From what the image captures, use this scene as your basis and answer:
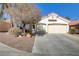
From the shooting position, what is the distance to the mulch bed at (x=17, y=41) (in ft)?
26.0

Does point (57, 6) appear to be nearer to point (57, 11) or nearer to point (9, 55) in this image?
point (57, 11)

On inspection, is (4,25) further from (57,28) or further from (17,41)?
(57,28)

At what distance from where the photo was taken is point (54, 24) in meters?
9.01

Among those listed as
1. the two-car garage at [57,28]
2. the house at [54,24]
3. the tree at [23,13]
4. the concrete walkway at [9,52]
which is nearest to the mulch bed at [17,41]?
the concrete walkway at [9,52]

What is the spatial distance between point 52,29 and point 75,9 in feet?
5.42

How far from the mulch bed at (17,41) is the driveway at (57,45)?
254mm

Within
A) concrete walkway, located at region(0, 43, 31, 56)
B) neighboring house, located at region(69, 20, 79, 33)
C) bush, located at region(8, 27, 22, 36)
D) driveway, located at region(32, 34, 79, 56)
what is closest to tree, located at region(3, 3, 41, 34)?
bush, located at region(8, 27, 22, 36)

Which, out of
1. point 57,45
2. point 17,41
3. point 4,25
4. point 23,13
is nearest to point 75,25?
point 57,45

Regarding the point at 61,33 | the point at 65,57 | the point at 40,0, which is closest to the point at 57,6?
the point at 40,0

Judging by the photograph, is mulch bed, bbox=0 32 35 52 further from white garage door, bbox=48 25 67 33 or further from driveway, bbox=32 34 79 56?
white garage door, bbox=48 25 67 33

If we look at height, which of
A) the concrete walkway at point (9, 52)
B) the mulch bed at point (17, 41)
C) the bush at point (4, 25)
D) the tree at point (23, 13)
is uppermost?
the tree at point (23, 13)

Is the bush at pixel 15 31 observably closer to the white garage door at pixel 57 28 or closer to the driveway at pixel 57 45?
the driveway at pixel 57 45

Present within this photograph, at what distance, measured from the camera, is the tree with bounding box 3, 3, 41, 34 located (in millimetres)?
8169

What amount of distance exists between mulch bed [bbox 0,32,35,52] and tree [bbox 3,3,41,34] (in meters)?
0.62
